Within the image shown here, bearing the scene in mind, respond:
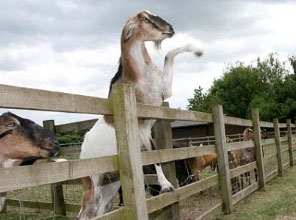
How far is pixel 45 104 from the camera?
230cm

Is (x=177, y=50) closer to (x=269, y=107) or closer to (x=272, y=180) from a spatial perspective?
(x=272, y=180)

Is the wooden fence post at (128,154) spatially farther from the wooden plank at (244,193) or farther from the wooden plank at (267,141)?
the wooden plank at (267,141)

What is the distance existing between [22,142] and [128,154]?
0.76 metres

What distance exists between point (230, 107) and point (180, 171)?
3521cm

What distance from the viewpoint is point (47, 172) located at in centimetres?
218

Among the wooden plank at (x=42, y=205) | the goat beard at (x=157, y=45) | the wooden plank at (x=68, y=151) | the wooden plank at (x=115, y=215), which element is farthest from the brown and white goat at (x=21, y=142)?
the wooden plank at (x=42, y=205)

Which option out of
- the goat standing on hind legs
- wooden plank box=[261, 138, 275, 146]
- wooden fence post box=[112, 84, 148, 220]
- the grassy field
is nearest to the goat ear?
the goat standing on hind legs

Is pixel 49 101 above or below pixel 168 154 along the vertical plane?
above

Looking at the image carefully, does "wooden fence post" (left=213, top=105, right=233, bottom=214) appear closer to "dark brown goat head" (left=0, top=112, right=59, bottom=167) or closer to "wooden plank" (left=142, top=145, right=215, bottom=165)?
"wooden plank" (left=142, top=145, right=215, bottom=165)

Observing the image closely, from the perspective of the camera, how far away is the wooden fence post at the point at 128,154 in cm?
285

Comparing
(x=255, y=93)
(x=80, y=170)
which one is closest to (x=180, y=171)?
(x=80, y=170)

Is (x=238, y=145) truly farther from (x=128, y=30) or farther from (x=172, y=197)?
(x=128, y=30)

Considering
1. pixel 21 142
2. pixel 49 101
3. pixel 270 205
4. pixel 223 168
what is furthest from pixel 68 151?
pixel 270 205

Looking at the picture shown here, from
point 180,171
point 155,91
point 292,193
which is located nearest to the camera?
point 155,91
